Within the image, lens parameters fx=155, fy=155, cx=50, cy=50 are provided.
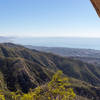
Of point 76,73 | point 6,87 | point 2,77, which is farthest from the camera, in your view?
point 76,73

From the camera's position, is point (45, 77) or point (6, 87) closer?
point (6, 87)

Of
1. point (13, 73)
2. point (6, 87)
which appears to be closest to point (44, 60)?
point (13, 73)

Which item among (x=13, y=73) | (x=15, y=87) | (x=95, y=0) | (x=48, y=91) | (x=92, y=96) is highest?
(x=95, y=0)

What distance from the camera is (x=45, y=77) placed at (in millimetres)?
101562

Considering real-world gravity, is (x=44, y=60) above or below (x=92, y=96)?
above

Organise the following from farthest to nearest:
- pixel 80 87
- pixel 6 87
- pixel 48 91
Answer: pixel 80 87
pixel 6 87
pixel 48 91

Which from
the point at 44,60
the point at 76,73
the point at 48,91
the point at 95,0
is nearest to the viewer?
the point at 95,0

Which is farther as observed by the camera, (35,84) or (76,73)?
(76,73)

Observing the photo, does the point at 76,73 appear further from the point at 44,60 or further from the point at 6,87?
the point at 6,87

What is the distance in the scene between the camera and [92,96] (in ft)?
304

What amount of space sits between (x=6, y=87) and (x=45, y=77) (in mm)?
26925

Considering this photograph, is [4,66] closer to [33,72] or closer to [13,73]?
[13,73]

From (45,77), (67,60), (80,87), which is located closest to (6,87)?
(45,77)

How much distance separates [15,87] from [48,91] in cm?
8044
